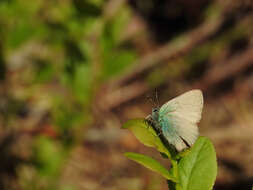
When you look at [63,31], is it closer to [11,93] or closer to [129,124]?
[11,93]

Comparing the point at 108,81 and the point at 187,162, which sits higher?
the point at 108,81

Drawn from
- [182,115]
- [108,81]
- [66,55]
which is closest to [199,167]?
[182,115]

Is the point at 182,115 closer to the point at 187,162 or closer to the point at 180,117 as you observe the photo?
the point at 180,117

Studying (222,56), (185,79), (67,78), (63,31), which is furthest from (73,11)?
(222,56)

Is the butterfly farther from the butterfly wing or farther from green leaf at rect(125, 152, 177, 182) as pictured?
green leaf at rect(125, 152, 177, 182)

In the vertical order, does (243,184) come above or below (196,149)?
above

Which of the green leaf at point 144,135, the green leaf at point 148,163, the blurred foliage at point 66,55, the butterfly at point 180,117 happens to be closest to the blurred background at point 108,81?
the blurred foliage at point 66,55
